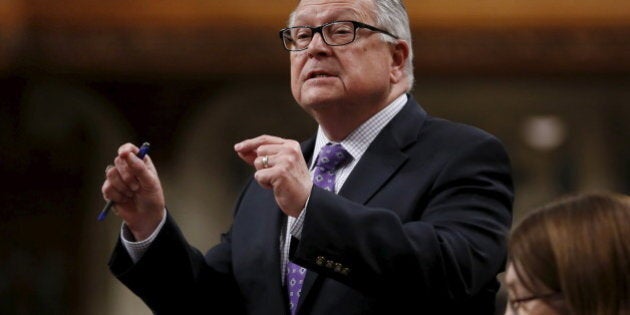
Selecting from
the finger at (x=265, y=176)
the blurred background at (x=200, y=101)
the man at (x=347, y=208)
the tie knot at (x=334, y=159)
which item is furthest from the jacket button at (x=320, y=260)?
the blurred background at (x=200, y=101)

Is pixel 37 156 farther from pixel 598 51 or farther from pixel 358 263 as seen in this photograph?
pixel 358 263

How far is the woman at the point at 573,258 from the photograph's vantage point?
5.92 ft

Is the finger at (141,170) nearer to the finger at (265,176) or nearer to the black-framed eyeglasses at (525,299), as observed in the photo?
the finger at (265,176)

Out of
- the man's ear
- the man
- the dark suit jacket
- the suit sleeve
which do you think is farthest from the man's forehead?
the suit sleeve

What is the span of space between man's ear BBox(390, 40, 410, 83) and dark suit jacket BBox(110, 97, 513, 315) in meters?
0.08

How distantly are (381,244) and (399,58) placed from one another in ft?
2.26

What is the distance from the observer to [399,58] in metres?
3.01

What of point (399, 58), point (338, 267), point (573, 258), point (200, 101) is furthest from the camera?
point (200, 101)

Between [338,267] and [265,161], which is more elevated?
[265,161]

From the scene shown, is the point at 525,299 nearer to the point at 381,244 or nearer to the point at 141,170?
the point at 381,244

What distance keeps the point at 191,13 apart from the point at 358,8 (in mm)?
3745

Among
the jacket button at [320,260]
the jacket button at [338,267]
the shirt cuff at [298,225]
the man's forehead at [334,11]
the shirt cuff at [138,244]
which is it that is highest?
the man's forehead at [334,11]

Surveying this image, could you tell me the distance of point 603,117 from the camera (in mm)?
6867

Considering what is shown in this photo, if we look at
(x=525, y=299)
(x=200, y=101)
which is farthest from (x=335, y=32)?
(x=200, y=101)
